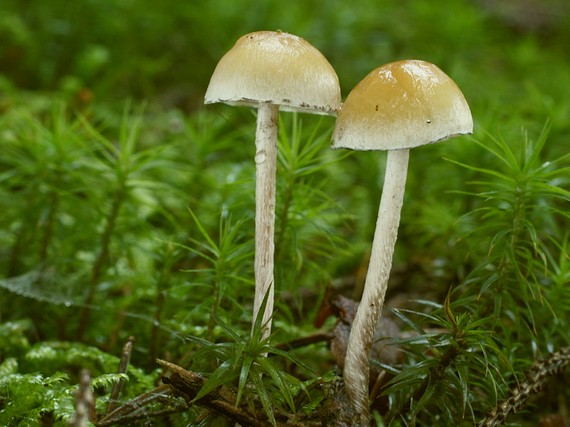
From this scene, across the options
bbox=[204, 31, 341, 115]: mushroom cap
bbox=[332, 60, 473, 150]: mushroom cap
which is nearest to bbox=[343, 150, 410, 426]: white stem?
bbox=[332, 60, 473, 150]: mushroom cap

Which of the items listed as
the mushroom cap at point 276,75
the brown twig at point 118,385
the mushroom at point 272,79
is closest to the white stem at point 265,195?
the mushroom at point 272,79

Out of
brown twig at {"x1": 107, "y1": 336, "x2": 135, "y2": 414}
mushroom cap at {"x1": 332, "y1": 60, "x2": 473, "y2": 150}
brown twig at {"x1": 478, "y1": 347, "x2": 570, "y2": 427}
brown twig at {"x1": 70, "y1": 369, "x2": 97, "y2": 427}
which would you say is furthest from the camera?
brown twig at {"x1": 107, "y1": 336, "x2": 135, "y2": 414}

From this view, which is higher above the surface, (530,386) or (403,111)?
(403,111)

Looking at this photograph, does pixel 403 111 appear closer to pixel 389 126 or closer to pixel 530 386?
pixel 389 126

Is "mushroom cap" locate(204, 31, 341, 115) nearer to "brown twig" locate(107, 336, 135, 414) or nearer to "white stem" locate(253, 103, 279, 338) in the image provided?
"white stem" locate(253, 103, 279, 338)

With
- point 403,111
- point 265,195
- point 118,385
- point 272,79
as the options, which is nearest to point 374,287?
point 265,195

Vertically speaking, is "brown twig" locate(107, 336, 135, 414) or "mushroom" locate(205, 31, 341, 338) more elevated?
"mushroom" locate(205, 31, 341, 338)

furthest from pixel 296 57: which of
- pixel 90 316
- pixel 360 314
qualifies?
pixel 90 316

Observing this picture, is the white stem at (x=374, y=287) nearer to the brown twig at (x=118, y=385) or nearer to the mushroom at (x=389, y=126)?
the mushroom at (x=389, y=126)

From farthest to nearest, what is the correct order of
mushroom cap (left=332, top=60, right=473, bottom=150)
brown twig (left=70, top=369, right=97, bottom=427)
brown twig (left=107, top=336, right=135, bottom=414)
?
brown twig (left=107, top=336, right=135, bottom=414)
mushroom cap (left=332, top=60, right=473, bottom=150)
brown twig (left=70, top=369, right=97, bottom=427)
